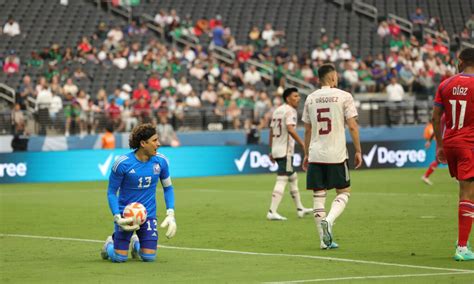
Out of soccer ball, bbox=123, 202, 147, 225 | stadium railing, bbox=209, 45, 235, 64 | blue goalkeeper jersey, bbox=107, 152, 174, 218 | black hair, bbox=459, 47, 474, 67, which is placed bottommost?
soccer ball, bbox=123, 202, 147, 225

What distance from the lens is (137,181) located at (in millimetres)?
13031

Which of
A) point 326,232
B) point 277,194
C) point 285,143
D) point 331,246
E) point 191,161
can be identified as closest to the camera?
point 326,232

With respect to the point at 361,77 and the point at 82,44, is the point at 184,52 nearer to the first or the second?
the point at 82,44

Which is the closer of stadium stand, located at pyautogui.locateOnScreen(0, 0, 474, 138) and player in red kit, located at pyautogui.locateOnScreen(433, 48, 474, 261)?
player in red kit, located at pyautogui.locateOnScreen(433, 48, 474, 261)

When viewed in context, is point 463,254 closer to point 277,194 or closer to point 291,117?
point 277,194

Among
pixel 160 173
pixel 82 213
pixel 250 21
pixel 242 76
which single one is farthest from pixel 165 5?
pixel 160 173

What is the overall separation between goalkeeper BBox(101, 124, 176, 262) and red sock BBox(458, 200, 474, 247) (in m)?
3.21

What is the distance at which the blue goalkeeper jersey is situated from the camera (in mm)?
12961

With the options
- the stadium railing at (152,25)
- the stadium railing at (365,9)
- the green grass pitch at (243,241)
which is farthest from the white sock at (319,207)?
the stadium railing at (365,9)

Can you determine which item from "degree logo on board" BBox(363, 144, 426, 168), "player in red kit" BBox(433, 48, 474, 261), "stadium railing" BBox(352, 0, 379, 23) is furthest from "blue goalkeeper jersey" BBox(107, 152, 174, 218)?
"stadium railing" BBox(352, 0, 379, 23)

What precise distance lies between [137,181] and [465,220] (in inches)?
145

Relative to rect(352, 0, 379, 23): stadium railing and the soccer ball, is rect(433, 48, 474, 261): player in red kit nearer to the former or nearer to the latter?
the soccer ball

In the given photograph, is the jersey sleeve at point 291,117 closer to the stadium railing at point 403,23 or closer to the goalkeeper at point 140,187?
the goalkeeper at point 140,187

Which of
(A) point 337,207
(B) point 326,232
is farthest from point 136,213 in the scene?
(A) point 337,207
